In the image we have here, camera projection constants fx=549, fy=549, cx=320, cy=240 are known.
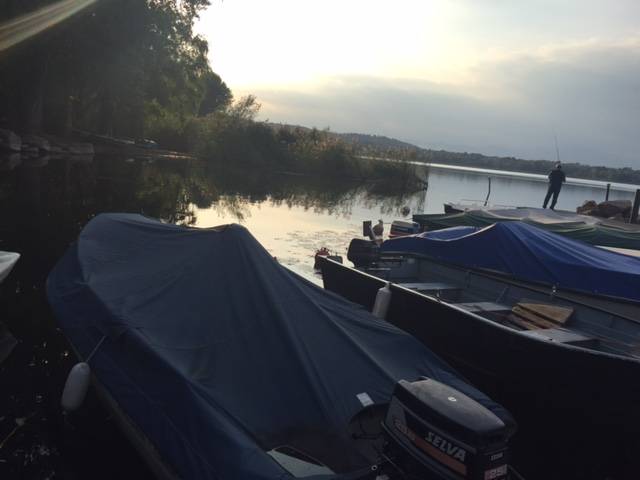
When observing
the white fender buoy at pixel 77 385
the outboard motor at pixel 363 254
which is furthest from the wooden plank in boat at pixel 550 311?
the white fender buoy at pixel 77 385

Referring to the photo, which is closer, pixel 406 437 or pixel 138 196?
pixel 406 437

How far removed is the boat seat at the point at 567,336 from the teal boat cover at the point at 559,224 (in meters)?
5.64

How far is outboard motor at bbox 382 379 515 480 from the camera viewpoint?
332 centimetres

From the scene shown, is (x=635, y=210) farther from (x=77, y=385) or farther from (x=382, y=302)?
(x=77, y=385)

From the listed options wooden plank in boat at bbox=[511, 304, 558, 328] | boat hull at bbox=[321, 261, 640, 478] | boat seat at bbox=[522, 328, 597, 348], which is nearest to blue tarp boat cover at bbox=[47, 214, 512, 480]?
boat hull at bbox=[321, 261, 640, 478]

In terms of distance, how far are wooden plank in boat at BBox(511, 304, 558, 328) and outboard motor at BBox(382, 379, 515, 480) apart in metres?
4.36

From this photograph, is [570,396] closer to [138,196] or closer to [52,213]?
[52,213]

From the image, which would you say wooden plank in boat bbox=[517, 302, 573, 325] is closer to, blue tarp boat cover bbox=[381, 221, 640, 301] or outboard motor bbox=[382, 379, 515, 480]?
blue tarp boat cover bbox=[381, 221, 640, 301]

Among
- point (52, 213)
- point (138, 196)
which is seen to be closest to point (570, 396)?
point (52, 213)

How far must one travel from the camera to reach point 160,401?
418 centimetres

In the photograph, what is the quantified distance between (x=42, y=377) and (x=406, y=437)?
459 cm

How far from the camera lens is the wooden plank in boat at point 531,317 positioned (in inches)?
298

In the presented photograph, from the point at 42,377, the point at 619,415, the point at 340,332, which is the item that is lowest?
the point at 42,377

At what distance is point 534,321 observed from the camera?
776 cm
